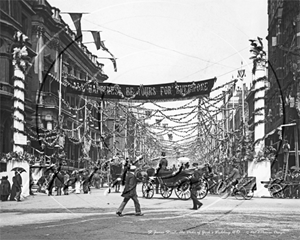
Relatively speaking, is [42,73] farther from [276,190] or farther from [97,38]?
[97,38]

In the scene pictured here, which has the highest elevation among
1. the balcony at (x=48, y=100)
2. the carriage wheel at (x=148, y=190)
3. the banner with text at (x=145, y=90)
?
the balcony at (x=48, y=100)

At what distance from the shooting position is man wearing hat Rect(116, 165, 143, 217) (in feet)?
47.3

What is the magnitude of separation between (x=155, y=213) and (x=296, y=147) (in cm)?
2100

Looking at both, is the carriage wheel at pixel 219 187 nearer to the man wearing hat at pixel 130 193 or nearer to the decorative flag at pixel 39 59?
the man wearing hat at pixel 130 193

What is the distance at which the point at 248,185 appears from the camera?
75.8 feet

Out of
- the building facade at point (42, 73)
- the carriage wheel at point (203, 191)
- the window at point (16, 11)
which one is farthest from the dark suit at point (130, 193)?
the window at point (16, 11)

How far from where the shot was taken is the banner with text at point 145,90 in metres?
17.2

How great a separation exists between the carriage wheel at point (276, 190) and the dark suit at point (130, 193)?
1046 cm

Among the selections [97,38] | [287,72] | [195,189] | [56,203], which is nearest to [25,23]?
[287,72]

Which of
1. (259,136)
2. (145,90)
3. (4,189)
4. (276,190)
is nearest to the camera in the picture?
(145,90)

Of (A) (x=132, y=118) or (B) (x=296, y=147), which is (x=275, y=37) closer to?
(B) (x=296, y=147)

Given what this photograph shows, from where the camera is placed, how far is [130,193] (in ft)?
47.3

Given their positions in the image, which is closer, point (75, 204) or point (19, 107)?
point (75, 204)

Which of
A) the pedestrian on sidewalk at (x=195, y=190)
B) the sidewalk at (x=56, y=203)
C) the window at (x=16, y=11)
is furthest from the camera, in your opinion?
the window at (x=16, y=11)
